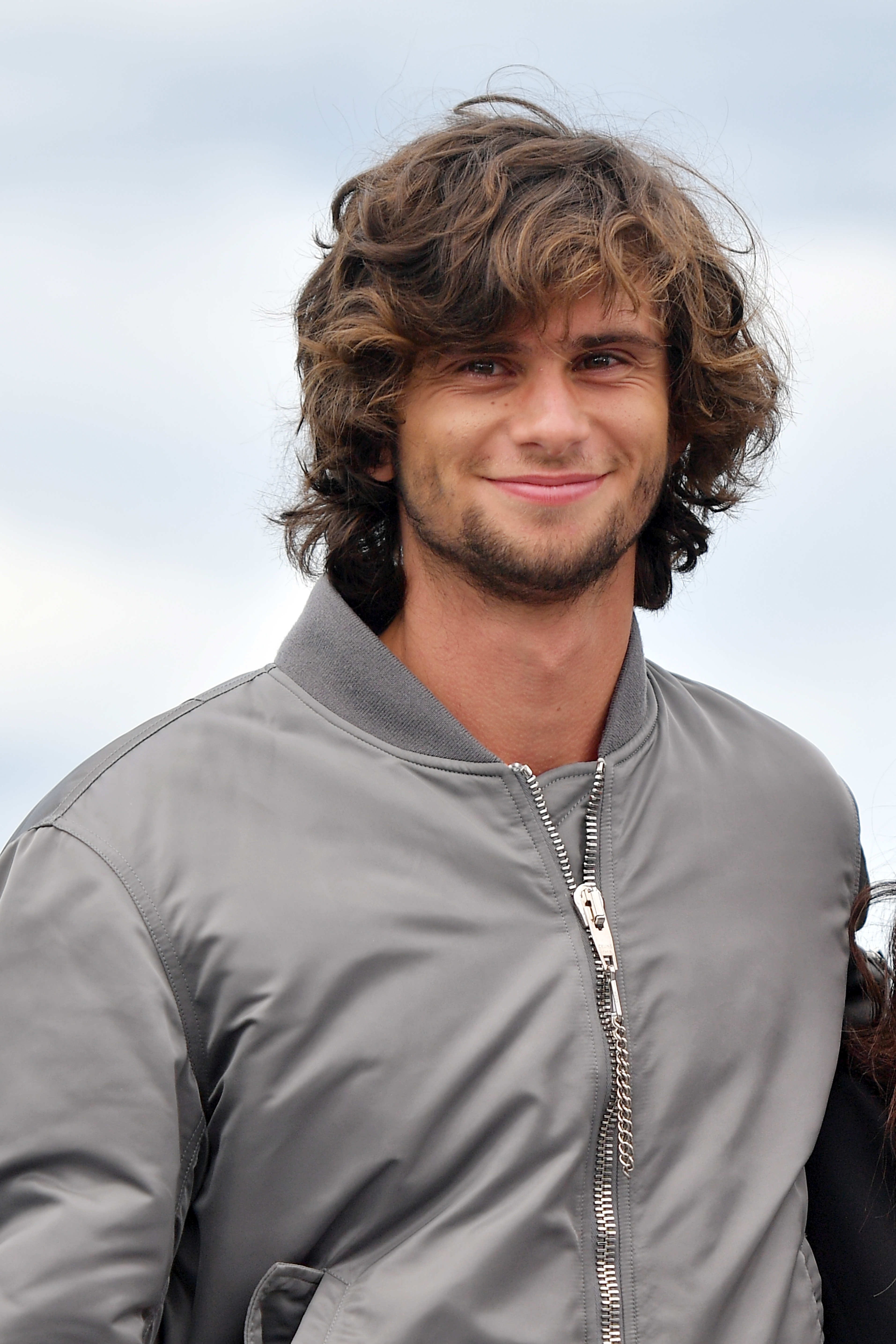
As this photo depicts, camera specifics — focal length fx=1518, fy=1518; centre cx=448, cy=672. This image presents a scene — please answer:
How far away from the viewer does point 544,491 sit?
244 cm

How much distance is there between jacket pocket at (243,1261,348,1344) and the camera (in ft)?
7.03

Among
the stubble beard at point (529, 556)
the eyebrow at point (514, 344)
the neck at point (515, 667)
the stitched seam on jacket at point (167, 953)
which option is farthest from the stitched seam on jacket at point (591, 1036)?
the eyebrow at point (514, 344)

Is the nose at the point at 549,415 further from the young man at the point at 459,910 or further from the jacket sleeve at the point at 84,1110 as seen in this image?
the jacket sleeve at the point at 84,1110

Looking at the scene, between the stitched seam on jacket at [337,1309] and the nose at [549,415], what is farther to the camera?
the nose at [549,415]

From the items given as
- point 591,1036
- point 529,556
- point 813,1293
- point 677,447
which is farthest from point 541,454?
point 813,1293

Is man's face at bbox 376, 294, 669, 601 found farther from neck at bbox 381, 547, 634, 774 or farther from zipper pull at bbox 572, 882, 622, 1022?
zipper pull at bbox 572, 882, 622, 1022

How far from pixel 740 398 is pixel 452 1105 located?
150 centimetres

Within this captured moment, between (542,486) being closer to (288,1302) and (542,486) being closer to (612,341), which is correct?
(612,341)

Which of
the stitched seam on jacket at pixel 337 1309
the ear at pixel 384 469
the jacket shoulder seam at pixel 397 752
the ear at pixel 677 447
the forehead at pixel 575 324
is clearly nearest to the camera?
the stitched seam on jacket at pixel 337 1309

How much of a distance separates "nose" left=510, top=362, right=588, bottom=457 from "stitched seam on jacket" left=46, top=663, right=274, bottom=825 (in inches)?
22.4

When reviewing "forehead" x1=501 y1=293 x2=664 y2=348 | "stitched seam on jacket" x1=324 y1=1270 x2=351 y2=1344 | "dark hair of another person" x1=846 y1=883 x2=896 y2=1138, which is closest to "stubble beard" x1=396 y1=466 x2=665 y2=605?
"forehead" x1=501 y1=293 x2=664 y2=348

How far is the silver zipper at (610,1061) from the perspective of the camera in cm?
223

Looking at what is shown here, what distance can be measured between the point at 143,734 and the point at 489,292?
91 cm

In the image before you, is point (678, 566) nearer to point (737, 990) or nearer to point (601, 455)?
point (601, 455)
